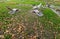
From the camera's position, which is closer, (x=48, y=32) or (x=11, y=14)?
(x=48, y=32)

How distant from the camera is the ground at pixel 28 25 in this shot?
17469 mm

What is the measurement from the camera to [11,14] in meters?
20.4

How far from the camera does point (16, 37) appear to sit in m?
17.0

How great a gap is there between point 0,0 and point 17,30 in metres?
9.15

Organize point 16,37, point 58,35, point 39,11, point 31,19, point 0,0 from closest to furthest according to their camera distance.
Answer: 1. point 16,37
2. point 58,35
3. point 31,19
4. point 39,11
5. point 0,0

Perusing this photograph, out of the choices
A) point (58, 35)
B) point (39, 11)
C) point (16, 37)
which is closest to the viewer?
point (16, 37)

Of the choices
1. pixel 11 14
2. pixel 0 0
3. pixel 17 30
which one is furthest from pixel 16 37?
pixel 0 0

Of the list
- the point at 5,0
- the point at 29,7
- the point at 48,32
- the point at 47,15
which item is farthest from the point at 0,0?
the point at 48,32

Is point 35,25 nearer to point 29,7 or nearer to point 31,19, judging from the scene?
point 31,19

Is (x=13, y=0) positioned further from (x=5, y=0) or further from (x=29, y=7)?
(x=29, y=7)

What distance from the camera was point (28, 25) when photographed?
736 inches

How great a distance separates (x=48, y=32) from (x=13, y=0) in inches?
389

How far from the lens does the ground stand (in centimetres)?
1747

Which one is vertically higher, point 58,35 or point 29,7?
point 29,7
